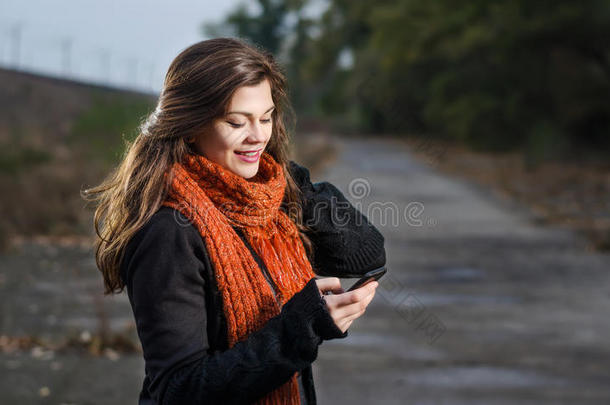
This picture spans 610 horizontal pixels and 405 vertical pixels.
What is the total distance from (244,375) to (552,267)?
8153mm

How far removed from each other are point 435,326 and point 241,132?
508 centimetres

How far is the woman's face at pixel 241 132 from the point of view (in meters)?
2.03

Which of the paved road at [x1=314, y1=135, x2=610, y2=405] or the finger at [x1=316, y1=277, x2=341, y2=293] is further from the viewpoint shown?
the paved road at [x1=314, y1=135, x2=610, y2=405]

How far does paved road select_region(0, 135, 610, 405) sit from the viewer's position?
214 inches

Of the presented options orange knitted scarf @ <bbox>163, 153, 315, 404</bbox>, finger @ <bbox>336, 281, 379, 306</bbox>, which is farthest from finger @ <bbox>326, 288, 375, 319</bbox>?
orange knitted scarf @ <bbox>163, 153, 315, 404</bbox>

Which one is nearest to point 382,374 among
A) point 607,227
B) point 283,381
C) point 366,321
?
point 366,321

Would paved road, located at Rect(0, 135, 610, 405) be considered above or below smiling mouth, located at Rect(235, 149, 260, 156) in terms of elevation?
below

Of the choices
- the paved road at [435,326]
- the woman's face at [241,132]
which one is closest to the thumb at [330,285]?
the woman's face at [241,132]

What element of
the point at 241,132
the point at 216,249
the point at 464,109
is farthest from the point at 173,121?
the point at 464,109

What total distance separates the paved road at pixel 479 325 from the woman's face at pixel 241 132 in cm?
344

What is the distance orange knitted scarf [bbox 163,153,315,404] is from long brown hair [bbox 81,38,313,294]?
0.17ft

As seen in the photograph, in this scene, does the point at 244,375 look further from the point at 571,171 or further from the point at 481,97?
the point at 481,97

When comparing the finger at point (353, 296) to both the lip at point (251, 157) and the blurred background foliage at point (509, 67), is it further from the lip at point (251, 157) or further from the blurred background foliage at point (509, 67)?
the blurred background foliage at point (509, 67)

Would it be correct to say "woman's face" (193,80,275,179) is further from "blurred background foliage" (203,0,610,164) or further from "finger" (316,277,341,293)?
"blurred background foliage" (203,0,610,164)
